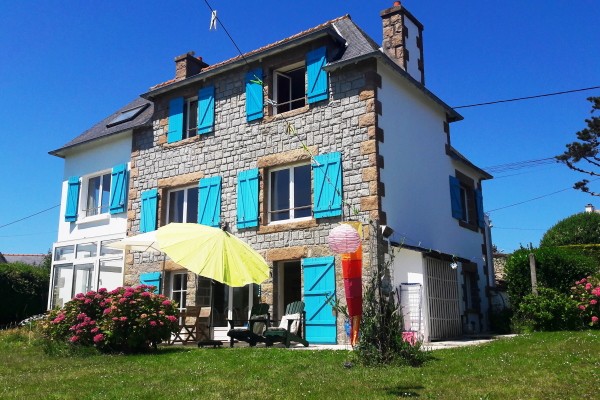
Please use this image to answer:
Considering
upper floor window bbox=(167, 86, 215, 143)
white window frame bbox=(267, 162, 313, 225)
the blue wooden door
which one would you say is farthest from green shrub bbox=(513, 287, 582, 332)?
upper floor window bbox=(167, 86, 215, 143)

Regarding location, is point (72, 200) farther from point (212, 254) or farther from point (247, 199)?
point (212, 254)

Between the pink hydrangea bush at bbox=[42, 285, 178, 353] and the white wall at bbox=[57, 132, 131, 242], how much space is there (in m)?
4.93

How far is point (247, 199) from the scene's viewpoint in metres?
12.3

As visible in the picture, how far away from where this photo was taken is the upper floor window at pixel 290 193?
11.9 m

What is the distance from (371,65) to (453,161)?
14.7 ft

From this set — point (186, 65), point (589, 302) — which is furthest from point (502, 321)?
point (186, 65)

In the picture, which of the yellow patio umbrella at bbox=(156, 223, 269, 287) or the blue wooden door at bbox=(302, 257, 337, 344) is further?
the blue wooden door at bbox=(302, 257, 337, 344)

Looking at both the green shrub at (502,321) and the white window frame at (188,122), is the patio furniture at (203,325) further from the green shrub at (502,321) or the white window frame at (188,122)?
the green shrub at (502,321)

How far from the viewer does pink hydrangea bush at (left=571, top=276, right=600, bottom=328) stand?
10.5 metres

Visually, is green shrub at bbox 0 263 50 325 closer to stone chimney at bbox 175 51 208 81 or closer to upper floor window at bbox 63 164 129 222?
upper floor window at bbox 63 164 129 222

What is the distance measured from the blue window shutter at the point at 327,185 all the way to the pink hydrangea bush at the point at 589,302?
192 inches

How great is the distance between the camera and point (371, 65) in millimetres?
11297

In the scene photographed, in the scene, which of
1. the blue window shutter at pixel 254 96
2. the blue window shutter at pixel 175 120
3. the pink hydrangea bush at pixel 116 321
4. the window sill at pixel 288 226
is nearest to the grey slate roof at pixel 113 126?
the blue window shutter at pixel 175 120

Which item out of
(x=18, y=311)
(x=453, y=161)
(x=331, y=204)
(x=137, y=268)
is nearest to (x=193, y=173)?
(x=137, y=268)
